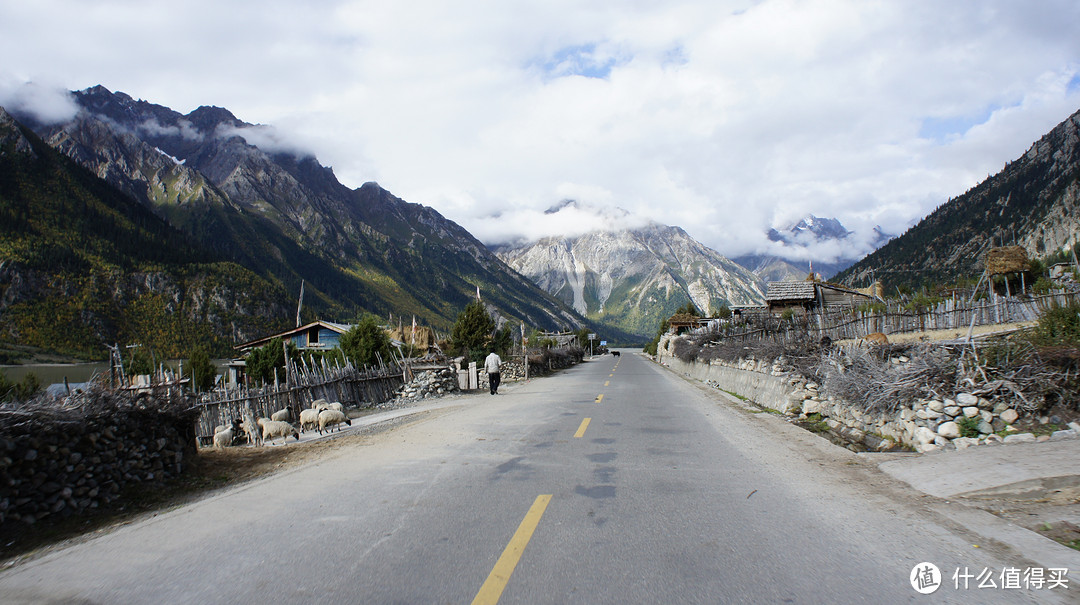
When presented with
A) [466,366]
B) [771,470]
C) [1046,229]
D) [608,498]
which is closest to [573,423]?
[771,470]

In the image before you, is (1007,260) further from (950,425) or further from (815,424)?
(950,425)

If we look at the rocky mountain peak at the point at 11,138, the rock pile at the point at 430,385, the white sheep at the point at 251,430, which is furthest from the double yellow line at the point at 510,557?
the rocky mountain peak at the point at 11,138

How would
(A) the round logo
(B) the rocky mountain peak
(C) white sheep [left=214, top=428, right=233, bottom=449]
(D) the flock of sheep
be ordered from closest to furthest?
(A) the round logo → (C) white sheep [left=214, top=428, right=233, bottom=449] → (D) the flock of sheep → (B) the rocky mountain peak

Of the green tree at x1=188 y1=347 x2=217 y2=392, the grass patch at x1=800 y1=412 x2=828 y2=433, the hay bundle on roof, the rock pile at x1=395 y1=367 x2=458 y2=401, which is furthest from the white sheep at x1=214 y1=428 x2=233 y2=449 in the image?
the hay bundle on roof

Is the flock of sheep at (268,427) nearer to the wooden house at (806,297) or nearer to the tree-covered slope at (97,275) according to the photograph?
the wooden house at (806,297)

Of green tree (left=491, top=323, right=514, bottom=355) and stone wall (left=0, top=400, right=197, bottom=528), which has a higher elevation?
green tree (left=491, top=323, right=514, bottom=355)

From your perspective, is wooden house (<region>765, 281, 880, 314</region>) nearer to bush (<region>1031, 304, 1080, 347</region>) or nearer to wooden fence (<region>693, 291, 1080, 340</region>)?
wooden fence (<region>693, 291, 1080, 340</region>)

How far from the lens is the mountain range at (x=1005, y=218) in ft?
210

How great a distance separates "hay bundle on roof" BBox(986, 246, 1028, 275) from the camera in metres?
23.3

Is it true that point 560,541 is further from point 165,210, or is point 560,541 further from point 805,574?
point 165,210

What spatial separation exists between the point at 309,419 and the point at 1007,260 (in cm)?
2766

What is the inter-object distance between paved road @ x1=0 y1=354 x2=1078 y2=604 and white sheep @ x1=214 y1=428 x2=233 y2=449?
18.4ft

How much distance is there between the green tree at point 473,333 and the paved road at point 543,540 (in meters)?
25.7

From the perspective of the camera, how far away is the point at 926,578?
3752 mm
